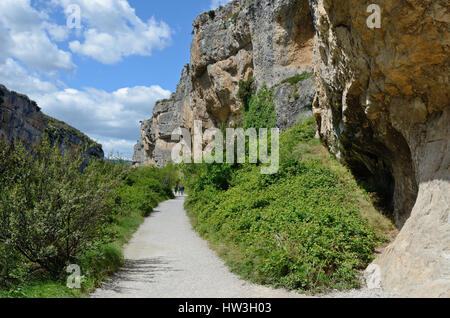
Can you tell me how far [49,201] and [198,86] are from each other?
34.3 metres

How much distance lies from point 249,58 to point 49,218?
26.8 m

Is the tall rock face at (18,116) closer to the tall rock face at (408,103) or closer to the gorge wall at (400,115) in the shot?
the gorge wall at (400,115)

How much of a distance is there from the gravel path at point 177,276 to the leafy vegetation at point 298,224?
0.35 m

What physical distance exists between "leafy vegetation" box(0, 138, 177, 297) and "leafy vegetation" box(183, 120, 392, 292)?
10.2 ft

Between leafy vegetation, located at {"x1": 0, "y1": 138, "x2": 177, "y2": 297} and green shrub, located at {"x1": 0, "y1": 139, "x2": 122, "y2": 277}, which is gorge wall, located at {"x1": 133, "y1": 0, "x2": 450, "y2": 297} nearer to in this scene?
leafy vegetation, located at {"x1": 0, "y1": 138, "x2": 177, "y2": 297}

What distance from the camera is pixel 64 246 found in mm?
5949

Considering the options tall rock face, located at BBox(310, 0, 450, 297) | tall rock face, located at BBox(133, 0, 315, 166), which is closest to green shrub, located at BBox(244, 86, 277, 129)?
tall rock face, located at BBox(133, 0, 315, 166)

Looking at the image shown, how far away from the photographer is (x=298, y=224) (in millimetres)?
7148

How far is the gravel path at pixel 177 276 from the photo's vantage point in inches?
211

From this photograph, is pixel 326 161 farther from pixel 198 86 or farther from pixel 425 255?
pixel 198 86

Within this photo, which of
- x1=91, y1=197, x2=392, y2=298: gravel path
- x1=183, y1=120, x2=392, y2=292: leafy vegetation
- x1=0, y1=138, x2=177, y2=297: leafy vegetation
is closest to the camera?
x1=0, y1=138, x2=177, y2=297: leafy vegetation

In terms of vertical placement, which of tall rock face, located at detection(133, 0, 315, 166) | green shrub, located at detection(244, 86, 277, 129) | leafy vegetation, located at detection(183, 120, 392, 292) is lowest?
leafy vegetation, located at detection(183, 120, 392, 292)

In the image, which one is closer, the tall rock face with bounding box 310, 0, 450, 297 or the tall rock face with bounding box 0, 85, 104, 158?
the tall rock face with bounding box 310, 0, 450, 297

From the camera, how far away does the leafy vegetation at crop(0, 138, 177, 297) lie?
17.0ft
